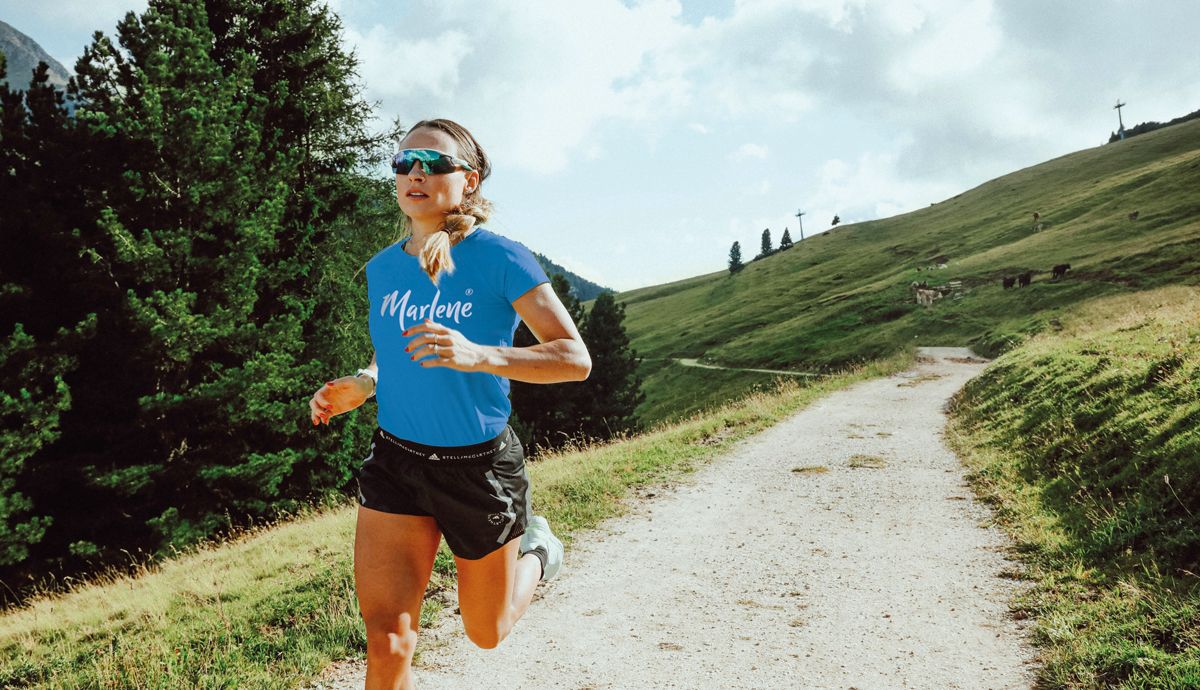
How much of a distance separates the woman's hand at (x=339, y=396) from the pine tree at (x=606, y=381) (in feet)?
114

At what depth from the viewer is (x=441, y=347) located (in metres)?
2.12

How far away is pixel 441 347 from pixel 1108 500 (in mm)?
8135

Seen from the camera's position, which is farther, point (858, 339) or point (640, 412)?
point (640, 412)

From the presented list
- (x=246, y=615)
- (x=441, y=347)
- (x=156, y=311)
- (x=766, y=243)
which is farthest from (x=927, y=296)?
(x=766, y=243)

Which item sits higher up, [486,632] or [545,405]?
[486,632]

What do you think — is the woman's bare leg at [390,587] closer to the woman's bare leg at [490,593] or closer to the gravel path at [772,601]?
the woman's bare leg at [490,593]

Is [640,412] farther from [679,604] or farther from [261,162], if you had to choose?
[679,604]

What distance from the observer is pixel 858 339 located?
52.1 meters

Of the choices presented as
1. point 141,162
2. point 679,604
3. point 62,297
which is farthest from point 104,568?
point 679,604

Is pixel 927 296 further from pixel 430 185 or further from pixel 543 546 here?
pixel 430 185

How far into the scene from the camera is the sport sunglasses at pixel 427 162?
279cm

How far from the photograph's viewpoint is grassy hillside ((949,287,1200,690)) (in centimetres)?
419

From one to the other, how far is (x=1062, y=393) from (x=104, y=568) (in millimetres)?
21941

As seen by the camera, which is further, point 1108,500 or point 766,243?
point 766,243
